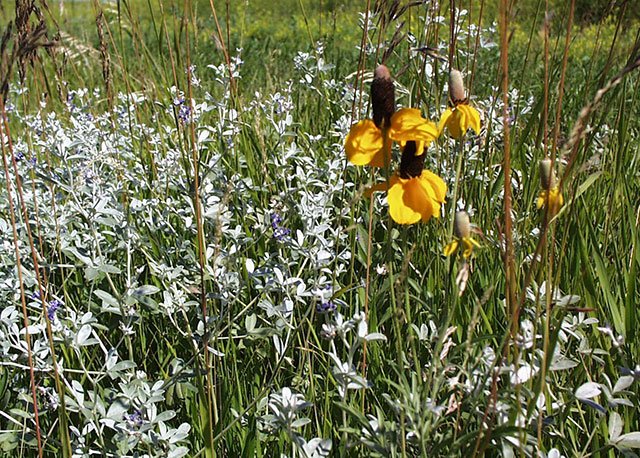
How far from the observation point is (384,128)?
3.26ft

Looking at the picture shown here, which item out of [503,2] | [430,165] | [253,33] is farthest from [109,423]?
[253,33]

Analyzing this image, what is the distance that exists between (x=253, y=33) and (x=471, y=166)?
6444mm

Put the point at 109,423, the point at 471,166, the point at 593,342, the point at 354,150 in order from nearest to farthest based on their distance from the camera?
the point at 354,150, the point at 109,423, the point at 593,342, the point at 471,166

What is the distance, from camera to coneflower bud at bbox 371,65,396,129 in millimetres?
962

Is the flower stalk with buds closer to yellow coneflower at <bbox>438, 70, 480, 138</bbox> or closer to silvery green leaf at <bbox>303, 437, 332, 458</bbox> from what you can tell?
yellow coneflower at <bbox>438, 70, 480, 138</bbox>

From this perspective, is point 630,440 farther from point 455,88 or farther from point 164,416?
point 164,416

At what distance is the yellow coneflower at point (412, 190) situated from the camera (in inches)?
39.9

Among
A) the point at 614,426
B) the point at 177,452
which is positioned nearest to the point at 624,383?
the point at 614,426

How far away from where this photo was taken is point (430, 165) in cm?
215

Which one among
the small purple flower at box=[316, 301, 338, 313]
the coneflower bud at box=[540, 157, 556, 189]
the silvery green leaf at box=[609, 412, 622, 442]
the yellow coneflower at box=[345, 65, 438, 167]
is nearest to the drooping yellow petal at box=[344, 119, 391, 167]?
the yellow coneflower at box=[345, 65, 438, 167]

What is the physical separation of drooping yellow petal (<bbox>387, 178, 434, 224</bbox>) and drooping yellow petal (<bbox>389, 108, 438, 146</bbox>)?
0.26ft

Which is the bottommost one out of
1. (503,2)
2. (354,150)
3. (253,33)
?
(253,33)

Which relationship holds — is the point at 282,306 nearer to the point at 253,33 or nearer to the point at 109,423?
the point at 109,423

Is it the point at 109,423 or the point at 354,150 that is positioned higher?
the point at 354,150
